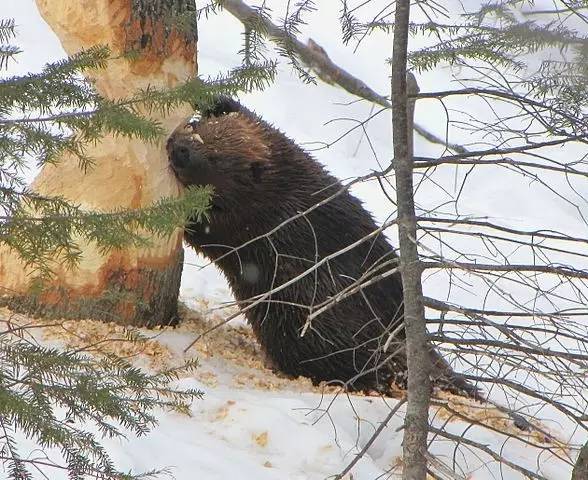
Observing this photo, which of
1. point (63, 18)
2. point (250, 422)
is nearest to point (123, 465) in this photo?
point (250, 422)

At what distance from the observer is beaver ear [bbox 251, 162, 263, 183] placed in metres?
6.82

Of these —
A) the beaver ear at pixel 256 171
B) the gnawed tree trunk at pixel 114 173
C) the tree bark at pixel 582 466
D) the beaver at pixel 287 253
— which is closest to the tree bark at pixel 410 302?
the tree bark at pixel 582 466

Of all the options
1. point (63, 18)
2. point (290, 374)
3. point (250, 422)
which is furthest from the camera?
point (290, 374)

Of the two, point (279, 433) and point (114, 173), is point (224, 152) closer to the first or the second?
point (114, 173)

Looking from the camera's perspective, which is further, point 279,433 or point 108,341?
point 108,341

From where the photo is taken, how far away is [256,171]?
684 cm

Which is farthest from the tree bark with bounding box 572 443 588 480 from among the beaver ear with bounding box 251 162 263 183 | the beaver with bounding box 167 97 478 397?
the beaver ear with bounding box 251 162 263 183

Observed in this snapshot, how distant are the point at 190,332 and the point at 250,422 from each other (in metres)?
1.41

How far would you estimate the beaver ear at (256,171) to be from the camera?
6.82 meters

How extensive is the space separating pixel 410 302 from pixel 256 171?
326cm

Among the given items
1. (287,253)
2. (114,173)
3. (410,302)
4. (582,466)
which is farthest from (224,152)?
(582,466)

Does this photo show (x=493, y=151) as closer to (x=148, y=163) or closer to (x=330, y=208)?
(x=148, y=163)

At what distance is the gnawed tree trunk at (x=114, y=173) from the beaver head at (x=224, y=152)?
0.41 m

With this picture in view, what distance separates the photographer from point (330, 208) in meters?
6.91
